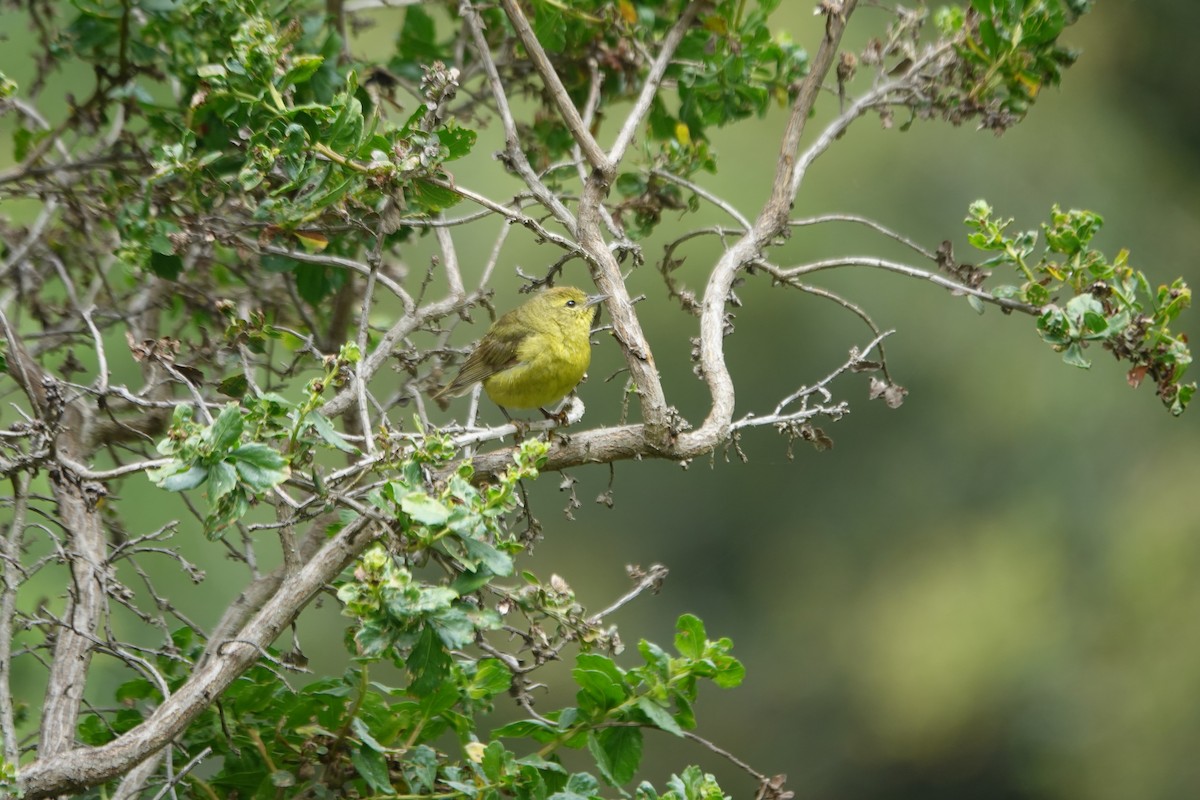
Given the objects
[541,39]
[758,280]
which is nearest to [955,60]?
[541,39]

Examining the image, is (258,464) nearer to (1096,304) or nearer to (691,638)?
(691,638)

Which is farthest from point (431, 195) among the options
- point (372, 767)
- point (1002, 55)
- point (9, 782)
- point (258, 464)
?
point (1002, 55)

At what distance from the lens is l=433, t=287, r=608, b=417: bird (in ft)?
11.8

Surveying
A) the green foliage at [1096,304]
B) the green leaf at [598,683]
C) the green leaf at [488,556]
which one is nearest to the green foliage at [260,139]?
the green leaf at [488,556]

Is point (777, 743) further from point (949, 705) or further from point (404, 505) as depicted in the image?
point (404, 505)

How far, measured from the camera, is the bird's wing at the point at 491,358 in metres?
3.60

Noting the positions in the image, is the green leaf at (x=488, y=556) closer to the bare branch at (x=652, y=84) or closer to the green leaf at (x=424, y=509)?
the green leaf at (x=424, y=509)

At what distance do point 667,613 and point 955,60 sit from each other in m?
5.87

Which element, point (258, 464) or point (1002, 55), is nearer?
point (258, 464)

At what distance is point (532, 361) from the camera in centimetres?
363

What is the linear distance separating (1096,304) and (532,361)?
165cm

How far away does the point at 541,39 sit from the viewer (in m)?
3.08

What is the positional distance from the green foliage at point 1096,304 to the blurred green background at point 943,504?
483 cm

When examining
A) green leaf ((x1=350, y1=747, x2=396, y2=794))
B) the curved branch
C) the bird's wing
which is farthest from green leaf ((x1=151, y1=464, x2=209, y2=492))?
the bird's wing
